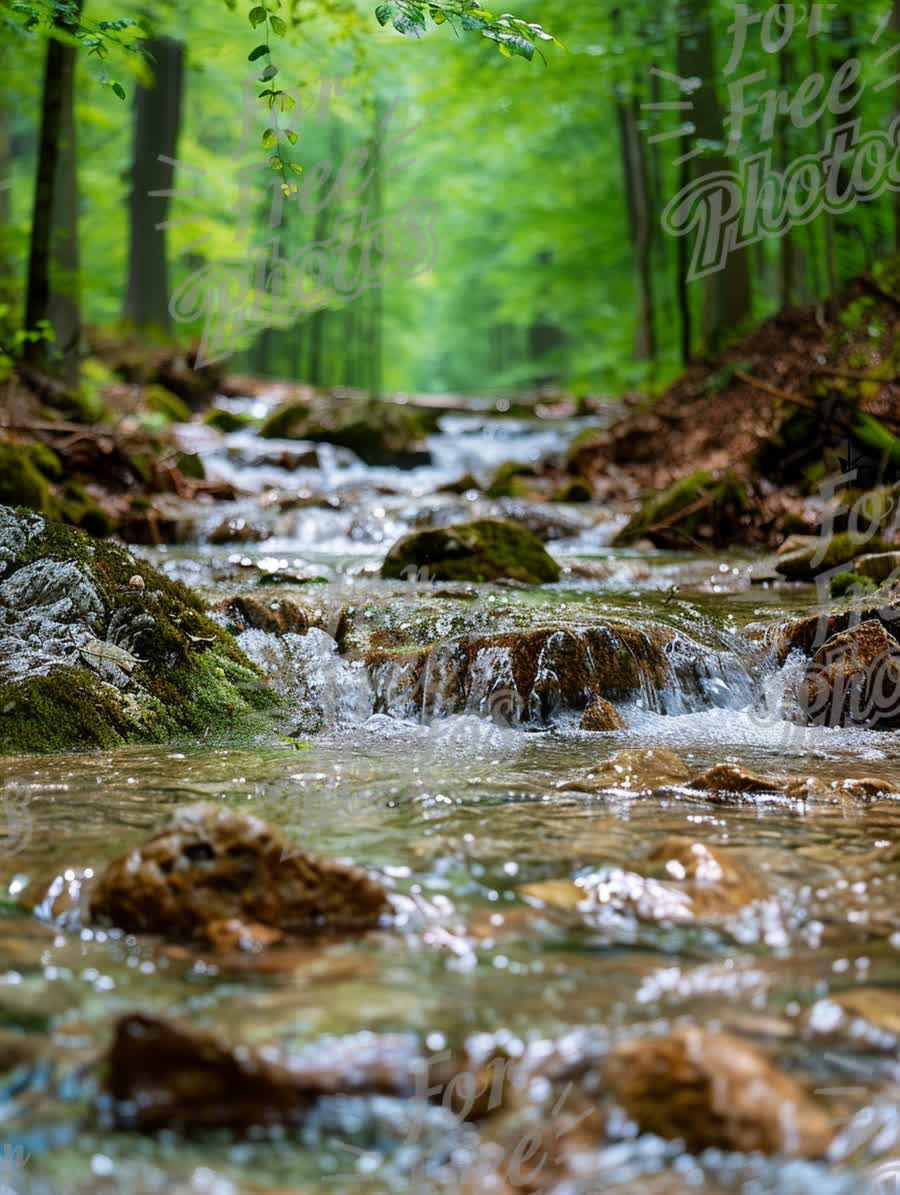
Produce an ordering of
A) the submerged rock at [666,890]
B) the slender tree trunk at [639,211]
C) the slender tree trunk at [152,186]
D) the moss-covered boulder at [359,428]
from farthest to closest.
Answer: the slender tree trunk at [639,211], the slender tree trunk at [152,186], the moss-covered boulder at [359,428], the submerged rock at [666,890]

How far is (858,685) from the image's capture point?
5.13 m

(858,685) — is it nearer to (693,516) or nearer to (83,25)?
(693,516)

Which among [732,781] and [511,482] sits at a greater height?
[511,482]

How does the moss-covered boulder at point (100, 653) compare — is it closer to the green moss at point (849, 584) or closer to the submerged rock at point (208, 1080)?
the submerged rock at point (208, 1080)

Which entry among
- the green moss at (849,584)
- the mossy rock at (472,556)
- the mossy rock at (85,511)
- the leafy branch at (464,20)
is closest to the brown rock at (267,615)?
the mossy rock at (472,556)

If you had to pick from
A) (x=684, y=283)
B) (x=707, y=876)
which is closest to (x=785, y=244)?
(x=684, y=283)

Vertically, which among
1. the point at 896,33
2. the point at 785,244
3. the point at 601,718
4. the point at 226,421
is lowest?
the point at 601,718

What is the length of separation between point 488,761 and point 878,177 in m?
11.1

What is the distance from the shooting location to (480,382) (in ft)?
133

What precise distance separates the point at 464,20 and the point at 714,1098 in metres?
3.69

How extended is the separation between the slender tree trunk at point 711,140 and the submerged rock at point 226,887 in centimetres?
1237

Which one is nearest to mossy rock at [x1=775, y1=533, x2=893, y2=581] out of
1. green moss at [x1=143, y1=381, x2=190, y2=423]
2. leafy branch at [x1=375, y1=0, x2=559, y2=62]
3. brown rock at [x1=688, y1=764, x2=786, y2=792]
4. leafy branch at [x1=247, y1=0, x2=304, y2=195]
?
brown rock at [x1=688, y1=764, x2=786, y2=792]

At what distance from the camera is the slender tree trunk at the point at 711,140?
43.0 ft

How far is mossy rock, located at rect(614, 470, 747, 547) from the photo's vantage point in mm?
8898
